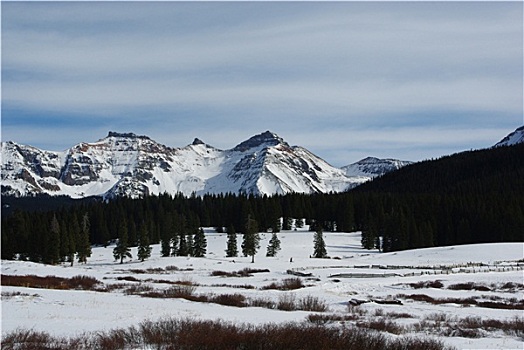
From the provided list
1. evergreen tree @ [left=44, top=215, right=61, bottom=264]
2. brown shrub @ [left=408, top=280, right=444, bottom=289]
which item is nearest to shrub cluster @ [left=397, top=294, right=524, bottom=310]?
brown shrub @ [left=408, top=280, right=444, bottom=289]

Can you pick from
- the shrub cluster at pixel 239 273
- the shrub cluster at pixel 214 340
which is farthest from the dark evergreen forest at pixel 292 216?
the shrub cluster at pixel 214 340

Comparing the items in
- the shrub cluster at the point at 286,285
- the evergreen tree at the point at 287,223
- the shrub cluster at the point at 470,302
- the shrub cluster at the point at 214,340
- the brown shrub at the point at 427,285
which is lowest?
the brown shrub at the point at 427,285

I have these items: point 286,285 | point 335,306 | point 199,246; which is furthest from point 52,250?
point 335,306

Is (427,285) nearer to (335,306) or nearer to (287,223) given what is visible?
(335,306)

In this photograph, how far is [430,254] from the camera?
84.6 meters

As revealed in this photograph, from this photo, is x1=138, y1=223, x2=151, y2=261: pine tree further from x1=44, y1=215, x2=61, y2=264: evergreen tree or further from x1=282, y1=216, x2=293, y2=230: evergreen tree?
x1=282, y1=216, x2=293, y2=230: evergreen tree

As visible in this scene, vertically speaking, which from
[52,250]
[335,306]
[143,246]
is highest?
[143,246]

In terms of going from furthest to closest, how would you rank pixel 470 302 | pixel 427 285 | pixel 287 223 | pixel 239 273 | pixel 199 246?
pixel 287 223 → pixel 199 246 → pixel 239 273 → pixel 427 285 → pixel 470 302

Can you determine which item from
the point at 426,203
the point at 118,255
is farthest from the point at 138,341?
the point at 426,203

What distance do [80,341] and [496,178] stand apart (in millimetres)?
190391

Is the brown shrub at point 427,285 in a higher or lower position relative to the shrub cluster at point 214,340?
lower

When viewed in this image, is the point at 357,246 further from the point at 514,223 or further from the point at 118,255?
the point at 118,255

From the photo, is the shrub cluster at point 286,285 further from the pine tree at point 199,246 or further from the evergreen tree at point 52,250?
the pine tree at point 199,246

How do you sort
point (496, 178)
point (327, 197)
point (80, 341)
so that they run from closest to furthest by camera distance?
1. point (80, 341)
2. point (327, 197)
3. point (496, 178)
